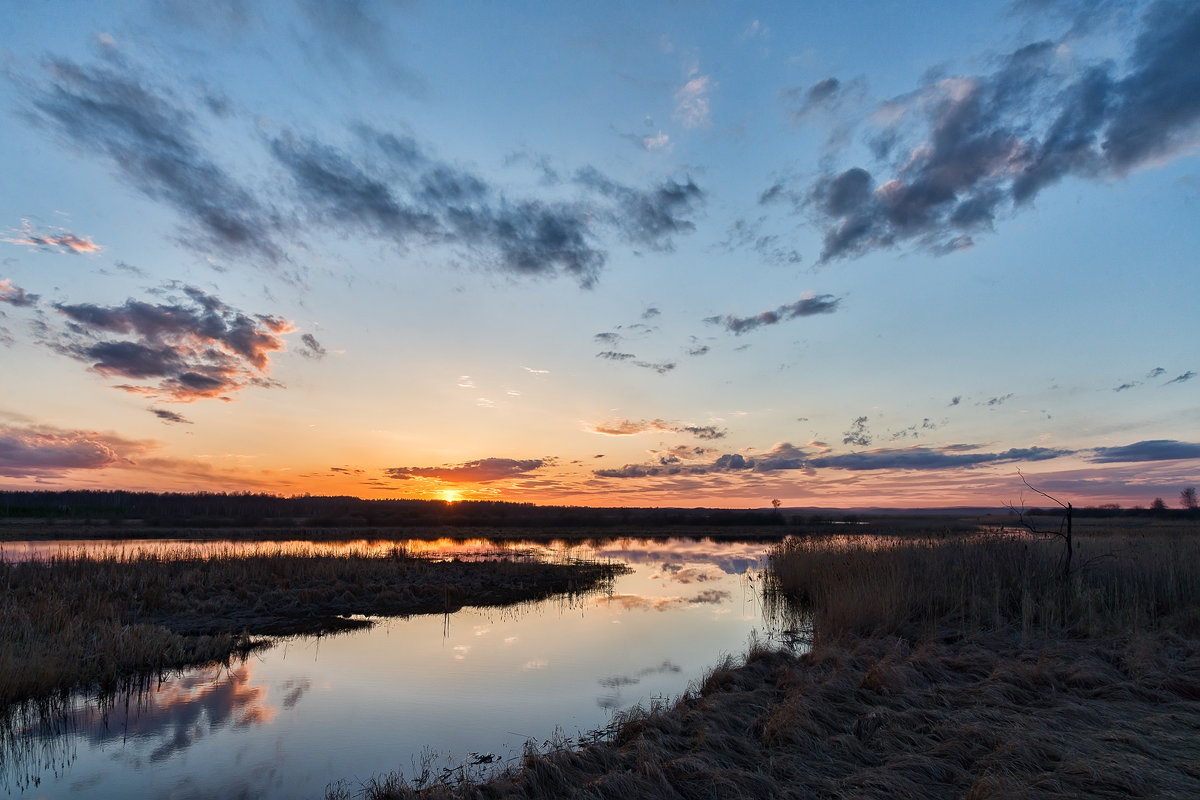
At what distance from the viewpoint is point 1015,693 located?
28.6ft

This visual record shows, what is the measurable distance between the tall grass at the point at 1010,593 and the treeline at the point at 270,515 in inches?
2513

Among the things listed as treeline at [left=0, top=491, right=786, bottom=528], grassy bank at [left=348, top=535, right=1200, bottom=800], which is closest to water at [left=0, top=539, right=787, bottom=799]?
grassy bank at [left=348, top=535, right=1200, bottom=800]

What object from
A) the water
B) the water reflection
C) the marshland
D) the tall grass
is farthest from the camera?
the tall grass

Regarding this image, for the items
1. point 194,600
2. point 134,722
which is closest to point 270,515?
point 194,600

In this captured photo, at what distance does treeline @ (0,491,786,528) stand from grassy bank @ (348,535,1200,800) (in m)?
66.9

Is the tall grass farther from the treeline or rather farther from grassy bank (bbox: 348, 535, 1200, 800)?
the treeline

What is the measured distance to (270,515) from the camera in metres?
101

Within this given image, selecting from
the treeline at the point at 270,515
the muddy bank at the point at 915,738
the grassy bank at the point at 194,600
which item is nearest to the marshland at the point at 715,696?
the muddy bank at the point at 915,738

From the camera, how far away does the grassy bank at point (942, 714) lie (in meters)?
6.16

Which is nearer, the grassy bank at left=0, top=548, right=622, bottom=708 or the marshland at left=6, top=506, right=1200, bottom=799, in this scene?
the marshland at left=6, top=506, right=1200, bottom=799

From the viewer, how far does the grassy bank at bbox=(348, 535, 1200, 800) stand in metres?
6.16

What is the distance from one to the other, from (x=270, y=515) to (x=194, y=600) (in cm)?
9161

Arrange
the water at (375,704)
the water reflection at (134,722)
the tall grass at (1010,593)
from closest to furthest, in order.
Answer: the water at (375,704), the water reflection at (134,722), the tall grass at (1010,593)

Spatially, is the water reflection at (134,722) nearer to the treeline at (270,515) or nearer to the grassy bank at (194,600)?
the grassy bank at (194,600)
